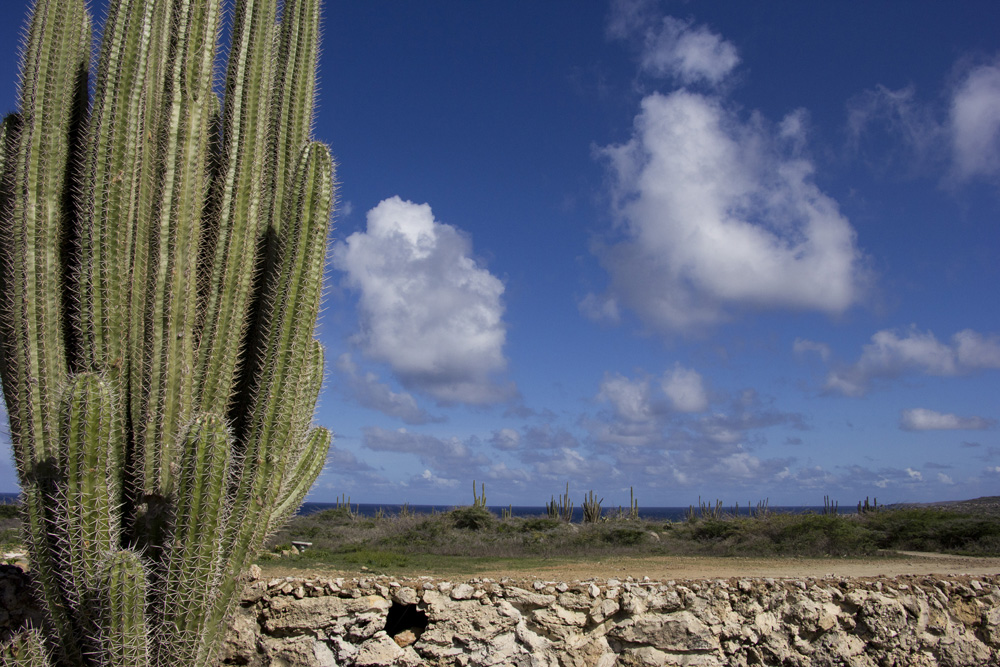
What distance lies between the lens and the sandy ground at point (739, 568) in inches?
417

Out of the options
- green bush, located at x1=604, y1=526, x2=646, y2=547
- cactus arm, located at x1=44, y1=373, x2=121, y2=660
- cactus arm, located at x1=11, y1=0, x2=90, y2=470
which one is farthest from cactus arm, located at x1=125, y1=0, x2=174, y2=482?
green bush, located at x1=604, y1=526, x2=646, y2=547

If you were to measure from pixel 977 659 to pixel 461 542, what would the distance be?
12.8 m

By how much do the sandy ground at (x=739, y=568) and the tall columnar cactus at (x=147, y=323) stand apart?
5996 millimetres

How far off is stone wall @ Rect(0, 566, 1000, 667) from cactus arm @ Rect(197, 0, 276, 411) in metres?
2.34

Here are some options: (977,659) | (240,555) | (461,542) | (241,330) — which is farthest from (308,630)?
(461,542)

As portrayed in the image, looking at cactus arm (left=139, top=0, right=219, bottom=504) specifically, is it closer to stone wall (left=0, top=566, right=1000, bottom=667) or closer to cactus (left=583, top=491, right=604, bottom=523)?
stone wall (left=0, top=566, right=1000, bottom=667)

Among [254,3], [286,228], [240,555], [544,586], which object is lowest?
[544,586]

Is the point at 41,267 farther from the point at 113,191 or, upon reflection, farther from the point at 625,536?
the point at 625,536

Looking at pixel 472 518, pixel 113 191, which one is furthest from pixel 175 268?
pixel 472 518

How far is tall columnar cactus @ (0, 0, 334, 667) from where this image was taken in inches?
171

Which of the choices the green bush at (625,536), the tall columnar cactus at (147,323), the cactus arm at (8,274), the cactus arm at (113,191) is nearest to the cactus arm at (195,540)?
the tall columnar cactus at (147,323)

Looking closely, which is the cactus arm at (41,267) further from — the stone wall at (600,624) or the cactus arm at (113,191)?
the stone wall at (600,624)

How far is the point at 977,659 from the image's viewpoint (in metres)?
7.10

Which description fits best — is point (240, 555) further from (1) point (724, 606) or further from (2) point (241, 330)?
(1) point (724, 606)
